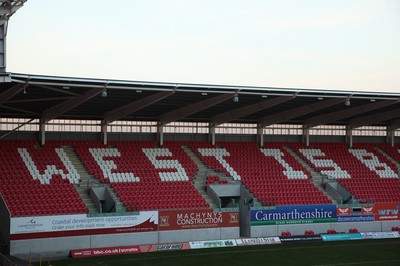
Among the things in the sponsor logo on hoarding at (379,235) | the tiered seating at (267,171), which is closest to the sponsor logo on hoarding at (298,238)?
the tiered seating at (267,171)

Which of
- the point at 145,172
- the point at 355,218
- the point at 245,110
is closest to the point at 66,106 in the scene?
the point at 145,172

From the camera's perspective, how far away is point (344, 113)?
47375mm

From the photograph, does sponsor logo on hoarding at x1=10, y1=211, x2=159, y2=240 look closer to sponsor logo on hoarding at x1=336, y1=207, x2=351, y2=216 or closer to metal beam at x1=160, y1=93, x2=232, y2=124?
metal beam at x1=160, y1=93, x2=232, y2=124

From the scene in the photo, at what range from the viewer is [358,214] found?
4284cm

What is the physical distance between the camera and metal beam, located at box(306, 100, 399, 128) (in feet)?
146

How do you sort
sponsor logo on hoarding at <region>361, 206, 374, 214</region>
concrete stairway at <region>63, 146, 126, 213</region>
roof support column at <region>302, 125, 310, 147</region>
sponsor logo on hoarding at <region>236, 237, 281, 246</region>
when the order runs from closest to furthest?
concrete stairway at <region>63, 146, 126, 213</region>, sponsor logo on hoarding at <region>236, 237, 281, 246</region>, sponsor logo on hoarding at <region>361, 206, 374, 214</region>, roof support column at <region>302, 125, 310, 147</region>

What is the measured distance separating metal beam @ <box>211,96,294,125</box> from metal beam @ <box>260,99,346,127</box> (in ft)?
12.4

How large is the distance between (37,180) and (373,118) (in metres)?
26.3

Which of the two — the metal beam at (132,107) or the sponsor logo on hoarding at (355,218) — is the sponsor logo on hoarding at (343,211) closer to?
the sponsor logo on hoarding at (355,218)

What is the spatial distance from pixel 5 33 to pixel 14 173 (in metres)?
12.6

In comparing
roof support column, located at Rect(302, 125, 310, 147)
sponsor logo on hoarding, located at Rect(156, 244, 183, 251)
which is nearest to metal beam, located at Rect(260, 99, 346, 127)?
roof support column, located at Rect(302, 125, 310, 147)

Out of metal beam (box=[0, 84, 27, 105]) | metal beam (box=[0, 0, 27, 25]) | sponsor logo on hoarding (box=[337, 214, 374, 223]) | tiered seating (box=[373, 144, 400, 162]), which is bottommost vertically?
sponsor logo on hoarding (box=[337, 214, 374, 223])

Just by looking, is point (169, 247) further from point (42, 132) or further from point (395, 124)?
point (395, 124)

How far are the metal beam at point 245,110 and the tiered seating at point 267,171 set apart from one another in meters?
2.33
